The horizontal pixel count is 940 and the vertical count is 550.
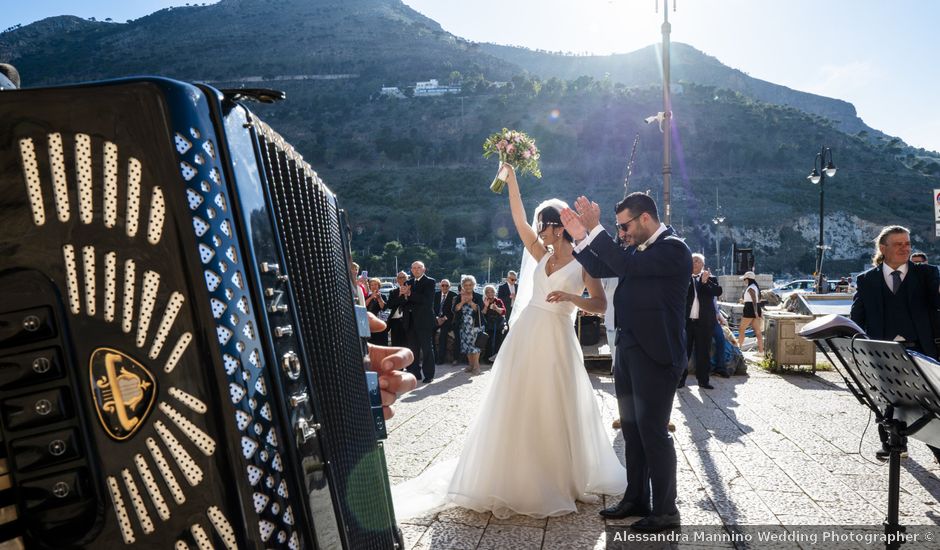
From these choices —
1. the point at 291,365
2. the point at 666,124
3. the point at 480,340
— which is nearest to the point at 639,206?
the point at 291,365

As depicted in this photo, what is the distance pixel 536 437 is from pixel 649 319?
1.10 metres

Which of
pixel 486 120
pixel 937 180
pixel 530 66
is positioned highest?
pixel 530 66

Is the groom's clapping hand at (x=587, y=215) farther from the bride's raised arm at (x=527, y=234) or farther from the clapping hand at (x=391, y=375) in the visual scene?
the clapping hand at (x=391, y=375)

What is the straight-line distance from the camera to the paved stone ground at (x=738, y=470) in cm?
353

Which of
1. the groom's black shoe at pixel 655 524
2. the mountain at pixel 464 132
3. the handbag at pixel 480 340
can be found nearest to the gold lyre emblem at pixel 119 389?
the groom's black shoe at pixel 655 524

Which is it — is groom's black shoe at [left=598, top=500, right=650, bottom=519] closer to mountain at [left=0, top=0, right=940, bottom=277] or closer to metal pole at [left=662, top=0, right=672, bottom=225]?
metal pole at [left=662, top=0, right=672, bottom=225]

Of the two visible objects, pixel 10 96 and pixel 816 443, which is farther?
pixel 816 443

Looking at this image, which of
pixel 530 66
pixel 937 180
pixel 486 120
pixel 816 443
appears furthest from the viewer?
pixel 530 66

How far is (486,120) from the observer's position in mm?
98125

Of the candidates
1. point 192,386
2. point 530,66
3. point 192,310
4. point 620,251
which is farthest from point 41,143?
point 530,66

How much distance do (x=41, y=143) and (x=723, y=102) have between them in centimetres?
11470

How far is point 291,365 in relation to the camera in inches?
46.8

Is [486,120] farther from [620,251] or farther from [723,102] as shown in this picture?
[620,251]

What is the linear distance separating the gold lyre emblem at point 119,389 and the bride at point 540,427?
2987mm
